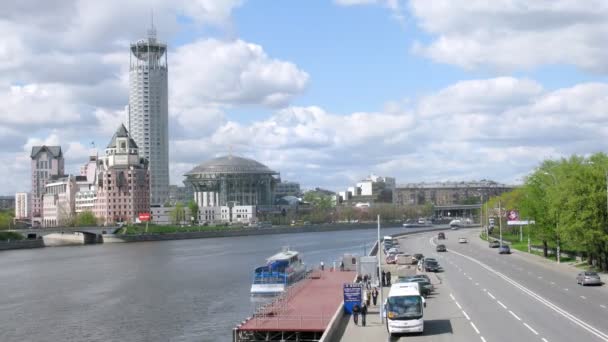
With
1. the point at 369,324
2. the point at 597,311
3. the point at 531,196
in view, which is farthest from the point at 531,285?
the point at 531,196

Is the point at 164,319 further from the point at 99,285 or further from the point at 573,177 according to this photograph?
the point at 573,177

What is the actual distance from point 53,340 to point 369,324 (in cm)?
2211

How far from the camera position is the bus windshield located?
40.2 m

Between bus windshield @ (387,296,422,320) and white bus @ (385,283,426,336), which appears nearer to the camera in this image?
white bus @ (385,283,426,336)

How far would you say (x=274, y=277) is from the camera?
77.8 m

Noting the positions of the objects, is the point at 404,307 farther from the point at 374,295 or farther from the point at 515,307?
the point at 374,295

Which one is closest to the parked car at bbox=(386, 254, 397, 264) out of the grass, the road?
the road

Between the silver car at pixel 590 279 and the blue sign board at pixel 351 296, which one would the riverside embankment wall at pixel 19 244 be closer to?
the silver car at pixel 590 279

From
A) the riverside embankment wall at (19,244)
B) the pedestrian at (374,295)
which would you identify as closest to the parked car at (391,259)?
the pedestrian at (374,295)

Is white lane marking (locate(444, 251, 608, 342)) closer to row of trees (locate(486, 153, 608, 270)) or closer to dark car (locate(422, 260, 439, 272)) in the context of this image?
dark car (locate(422, 260, 439, 272))

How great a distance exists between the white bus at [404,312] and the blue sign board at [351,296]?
694cm

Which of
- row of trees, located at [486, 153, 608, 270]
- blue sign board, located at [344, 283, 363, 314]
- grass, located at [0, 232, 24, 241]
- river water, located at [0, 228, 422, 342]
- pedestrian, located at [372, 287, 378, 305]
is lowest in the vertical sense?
river water, located at [0, 228, 422, 342]

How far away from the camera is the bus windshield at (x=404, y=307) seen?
40219mm

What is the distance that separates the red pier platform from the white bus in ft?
26.8
